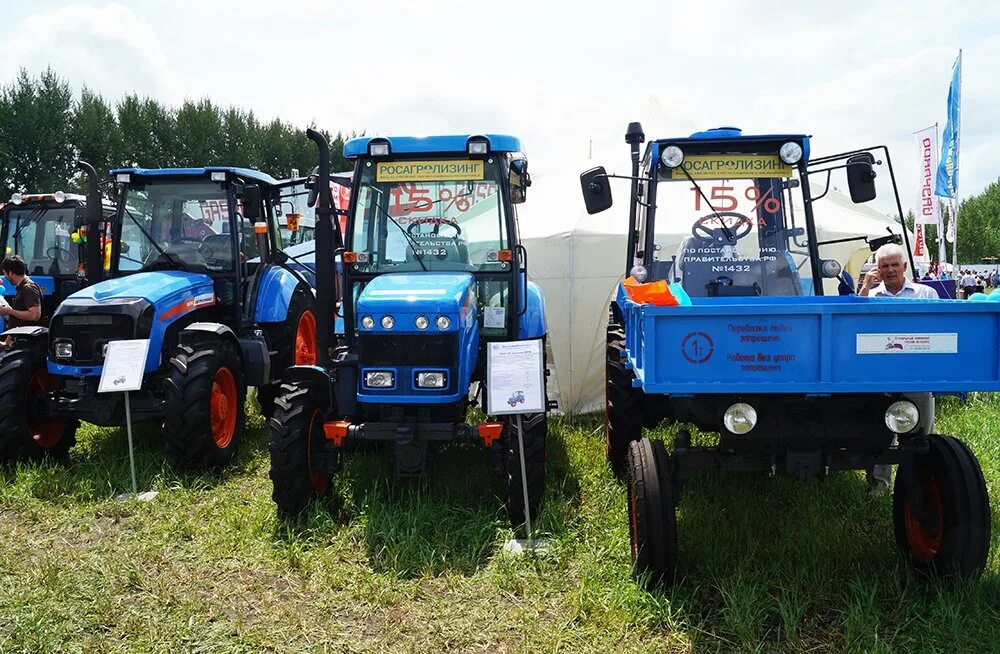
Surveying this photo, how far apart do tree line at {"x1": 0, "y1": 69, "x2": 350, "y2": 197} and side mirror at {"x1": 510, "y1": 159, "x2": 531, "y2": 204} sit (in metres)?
18.2

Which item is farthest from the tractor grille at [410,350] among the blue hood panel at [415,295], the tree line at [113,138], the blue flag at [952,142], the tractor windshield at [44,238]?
the tree line at [113,138]

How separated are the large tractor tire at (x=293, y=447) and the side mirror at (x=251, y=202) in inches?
78.9

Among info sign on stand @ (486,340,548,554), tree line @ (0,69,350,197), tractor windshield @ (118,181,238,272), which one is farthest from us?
tree line @ (0,69,350,197)

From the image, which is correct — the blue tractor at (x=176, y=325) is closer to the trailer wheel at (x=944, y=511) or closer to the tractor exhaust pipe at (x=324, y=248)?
the tractor exhaust pipe at (x=324, y=248)

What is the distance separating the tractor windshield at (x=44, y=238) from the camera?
888 centimetres

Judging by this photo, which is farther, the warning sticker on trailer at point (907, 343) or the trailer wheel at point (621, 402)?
the trailer wheel at point (621, 402)

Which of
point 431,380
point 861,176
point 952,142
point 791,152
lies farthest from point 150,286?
point 952,142

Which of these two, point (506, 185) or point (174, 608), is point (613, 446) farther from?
point (174, 608)

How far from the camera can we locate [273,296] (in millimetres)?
6398

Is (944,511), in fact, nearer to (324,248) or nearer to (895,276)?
(895,276)

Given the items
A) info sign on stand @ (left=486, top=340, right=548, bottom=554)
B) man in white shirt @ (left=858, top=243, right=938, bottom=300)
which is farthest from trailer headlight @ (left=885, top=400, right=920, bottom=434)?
info sign on stand @ (left=486, top=340, right=548, bottom=554)

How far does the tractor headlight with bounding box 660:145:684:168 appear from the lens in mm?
4527

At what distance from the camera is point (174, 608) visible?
11.3 ft

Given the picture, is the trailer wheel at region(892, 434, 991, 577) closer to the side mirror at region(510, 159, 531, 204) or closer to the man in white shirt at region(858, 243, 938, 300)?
the man in white shirt at region(858, 243, 938, 300)
